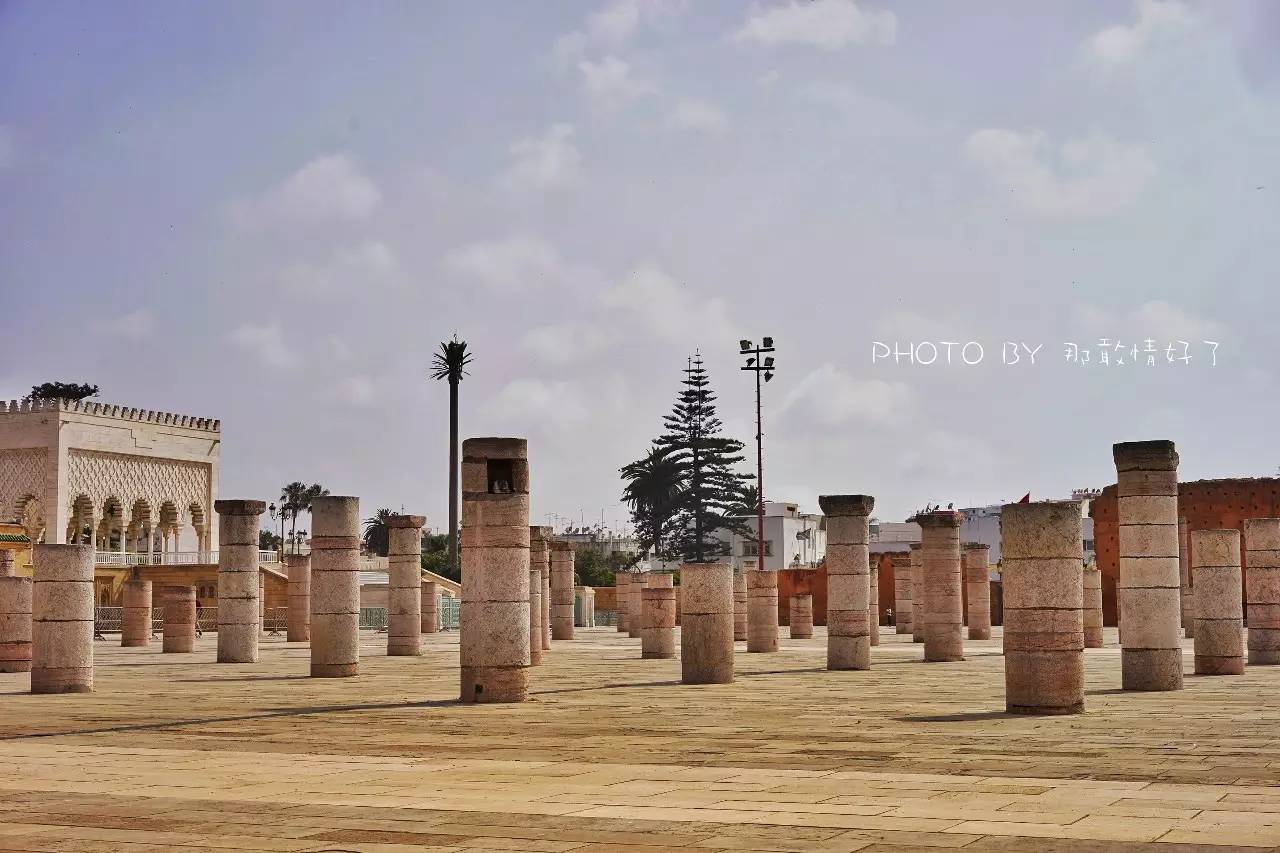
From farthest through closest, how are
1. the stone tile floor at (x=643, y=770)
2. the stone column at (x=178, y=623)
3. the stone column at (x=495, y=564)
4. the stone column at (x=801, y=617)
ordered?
the stone column at (x=801, y=617), the stone column at (x=178, y=623), the stone column at (x=495, y=564), the stone tile floor at (x=643, y=770)

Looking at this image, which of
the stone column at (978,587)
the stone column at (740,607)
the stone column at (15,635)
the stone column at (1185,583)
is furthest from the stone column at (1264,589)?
the stone column at (15,635)

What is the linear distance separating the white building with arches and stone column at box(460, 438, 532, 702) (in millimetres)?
38353

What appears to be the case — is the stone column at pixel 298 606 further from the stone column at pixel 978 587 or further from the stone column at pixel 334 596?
the stone column at pixel 978 587

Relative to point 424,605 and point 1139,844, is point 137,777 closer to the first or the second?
point 1139,844

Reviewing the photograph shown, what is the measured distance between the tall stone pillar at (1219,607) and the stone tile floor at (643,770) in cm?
168

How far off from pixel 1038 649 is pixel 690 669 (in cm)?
544

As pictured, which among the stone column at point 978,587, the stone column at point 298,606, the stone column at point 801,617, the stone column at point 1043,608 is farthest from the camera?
the stone column at point 801,617

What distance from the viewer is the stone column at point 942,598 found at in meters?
22.1

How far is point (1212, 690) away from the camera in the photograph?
14797 millimetres

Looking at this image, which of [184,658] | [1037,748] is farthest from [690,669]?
[184,658]

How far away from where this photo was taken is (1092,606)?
28.0 meters

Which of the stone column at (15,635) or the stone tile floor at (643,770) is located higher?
the stone column at (15,635)

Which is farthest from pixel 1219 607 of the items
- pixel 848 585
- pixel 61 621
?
pixel 61 621

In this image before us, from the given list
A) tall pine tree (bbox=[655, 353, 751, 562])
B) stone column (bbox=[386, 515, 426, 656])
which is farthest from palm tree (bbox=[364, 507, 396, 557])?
stone column (bbox=[386, 515, 426, 656])
